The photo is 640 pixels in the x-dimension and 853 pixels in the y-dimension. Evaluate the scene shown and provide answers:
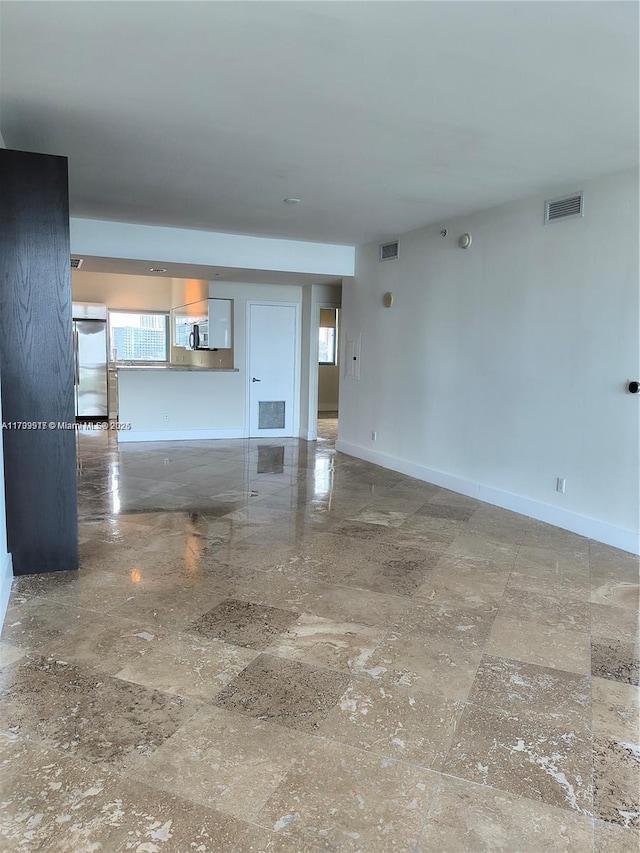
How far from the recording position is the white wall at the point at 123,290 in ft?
34.2

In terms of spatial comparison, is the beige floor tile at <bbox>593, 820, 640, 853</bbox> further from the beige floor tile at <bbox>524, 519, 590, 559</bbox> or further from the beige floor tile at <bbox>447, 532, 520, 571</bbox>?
the beige floor tile at <bbox>524, 519, 590, 559</bbox>

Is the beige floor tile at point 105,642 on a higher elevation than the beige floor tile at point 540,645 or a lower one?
higher

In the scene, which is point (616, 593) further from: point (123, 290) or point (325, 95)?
point (123, 290)

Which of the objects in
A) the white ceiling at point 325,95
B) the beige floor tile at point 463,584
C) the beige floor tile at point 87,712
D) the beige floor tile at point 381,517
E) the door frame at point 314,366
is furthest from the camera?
the door frame at point 314,366

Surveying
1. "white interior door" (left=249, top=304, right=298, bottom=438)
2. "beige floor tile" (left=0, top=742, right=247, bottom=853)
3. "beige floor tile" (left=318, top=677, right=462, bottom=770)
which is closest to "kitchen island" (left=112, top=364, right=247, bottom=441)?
"white interior door" (left=249, top=304, right=298, bottom=438)

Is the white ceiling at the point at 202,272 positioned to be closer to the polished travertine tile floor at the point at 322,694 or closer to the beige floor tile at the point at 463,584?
the polished travertine tile floor at the point at 322,694

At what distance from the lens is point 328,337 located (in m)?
12.5

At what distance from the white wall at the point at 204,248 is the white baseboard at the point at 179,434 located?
2698 mm

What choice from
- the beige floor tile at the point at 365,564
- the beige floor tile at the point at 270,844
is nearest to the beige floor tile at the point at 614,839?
the beige floor tile at the point at 270,844

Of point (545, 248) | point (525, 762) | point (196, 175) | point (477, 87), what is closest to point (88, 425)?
point (196, 175)

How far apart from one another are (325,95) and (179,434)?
6055 millimetres

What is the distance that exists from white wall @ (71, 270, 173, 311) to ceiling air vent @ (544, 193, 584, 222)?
767 centimetres

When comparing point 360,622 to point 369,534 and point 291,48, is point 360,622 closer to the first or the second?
point 369,534

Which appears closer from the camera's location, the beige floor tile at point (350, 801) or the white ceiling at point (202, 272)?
the beige floor tile at point (350, 801)
